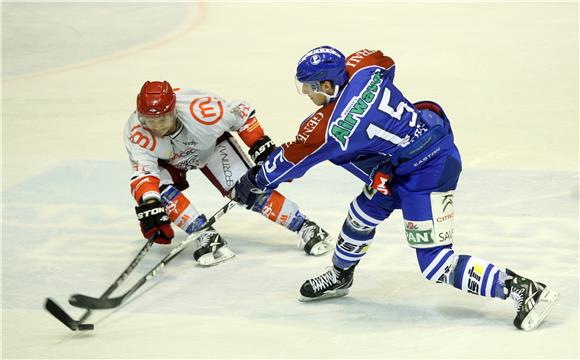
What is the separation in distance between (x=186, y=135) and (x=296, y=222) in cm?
77

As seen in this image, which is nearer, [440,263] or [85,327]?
[440,263]

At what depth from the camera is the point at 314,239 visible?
5.48 m

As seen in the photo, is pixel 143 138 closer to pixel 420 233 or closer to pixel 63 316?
pixel 63 316

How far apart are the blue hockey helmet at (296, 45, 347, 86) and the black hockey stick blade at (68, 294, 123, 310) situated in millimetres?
1355

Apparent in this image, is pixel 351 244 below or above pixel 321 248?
above

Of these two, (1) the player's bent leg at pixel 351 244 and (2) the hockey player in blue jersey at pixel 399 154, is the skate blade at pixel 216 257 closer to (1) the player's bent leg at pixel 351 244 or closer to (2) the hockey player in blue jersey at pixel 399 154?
(1) the player's bent leg at pixel 351 244

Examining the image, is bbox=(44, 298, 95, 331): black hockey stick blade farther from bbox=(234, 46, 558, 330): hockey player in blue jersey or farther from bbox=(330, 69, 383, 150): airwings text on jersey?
bbox=(330, 69, 383, 150): airwings text on jersey

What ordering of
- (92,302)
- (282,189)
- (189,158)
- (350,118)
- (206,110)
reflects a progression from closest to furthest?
(350,118) → (92,302) → (206,110) → (189,158) → (282,189)

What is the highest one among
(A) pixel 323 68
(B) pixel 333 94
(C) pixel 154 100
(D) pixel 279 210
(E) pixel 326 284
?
(A) pixel 323 68

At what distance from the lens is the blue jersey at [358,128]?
168 inches

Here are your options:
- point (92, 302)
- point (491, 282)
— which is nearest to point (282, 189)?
point (92, 302)

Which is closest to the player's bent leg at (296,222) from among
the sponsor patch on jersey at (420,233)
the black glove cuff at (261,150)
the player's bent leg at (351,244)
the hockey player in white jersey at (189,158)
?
the hockey player in white jersey at (189,158)

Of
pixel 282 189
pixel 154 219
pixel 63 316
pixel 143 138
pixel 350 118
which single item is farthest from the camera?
pixel 282 189

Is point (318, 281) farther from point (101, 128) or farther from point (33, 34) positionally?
point (33, 34)
